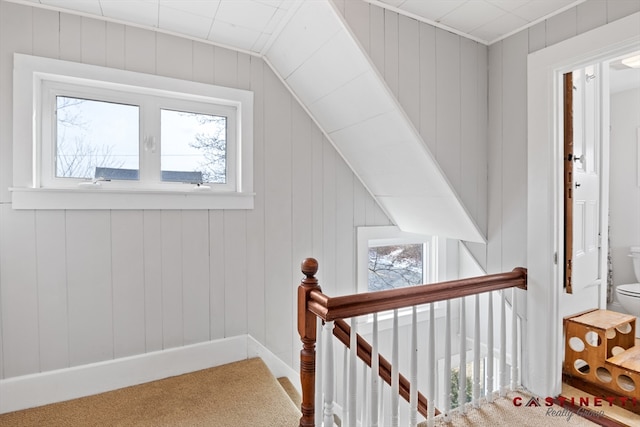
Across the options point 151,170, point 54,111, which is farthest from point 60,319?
point 54,111

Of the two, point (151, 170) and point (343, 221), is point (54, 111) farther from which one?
point (343, 221)

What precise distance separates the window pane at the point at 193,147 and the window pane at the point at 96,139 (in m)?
0.16

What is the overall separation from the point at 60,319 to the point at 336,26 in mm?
1935

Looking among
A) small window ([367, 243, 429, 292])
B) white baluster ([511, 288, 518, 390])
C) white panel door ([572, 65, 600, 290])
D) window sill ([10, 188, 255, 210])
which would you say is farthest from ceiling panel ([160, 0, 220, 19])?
white baluster ([511, 288, 518, 390])

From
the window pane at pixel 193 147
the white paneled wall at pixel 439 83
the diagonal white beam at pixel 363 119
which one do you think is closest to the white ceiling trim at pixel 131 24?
the diagonal white beam at pixel 363 119

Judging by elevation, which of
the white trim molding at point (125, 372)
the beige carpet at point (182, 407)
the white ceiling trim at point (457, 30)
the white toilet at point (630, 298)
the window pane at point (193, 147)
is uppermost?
the white ceiling trim at point (457, 30)

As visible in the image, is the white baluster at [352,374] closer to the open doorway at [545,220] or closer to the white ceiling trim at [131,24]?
the open doorway at [545,220]

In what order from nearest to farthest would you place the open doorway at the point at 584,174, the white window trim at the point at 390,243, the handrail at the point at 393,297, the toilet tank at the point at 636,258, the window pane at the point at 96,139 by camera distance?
the handrail at the point at 393,297 → the window pane at the point at 96,139 → the open doorway at the point at 584,174 → the white window trim at the point at 390,243 → the toilet tank at the point at 636,258

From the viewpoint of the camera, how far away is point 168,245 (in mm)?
1900

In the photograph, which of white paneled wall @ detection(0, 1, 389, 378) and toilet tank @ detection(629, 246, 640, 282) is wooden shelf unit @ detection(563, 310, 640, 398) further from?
white paneled wall @ detection(0, 1, 389, 378)

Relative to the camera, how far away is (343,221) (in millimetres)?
2365

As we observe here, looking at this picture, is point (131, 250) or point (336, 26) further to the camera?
point (131, 250)

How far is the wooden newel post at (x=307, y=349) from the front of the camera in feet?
4.53

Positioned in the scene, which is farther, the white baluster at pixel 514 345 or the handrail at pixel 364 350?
the white baluster at pixel 514 345
